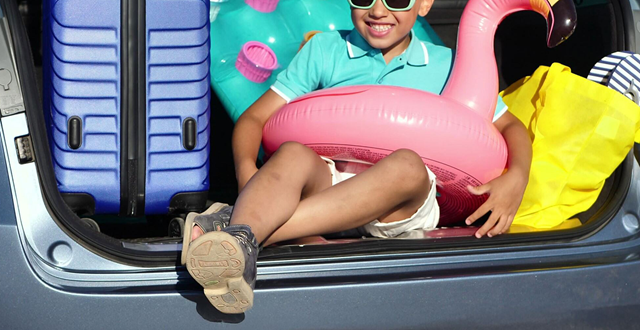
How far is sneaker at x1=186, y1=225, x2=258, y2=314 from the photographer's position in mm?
1445

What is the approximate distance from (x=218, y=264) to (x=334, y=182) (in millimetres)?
609

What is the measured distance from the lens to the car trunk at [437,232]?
5.25 ft

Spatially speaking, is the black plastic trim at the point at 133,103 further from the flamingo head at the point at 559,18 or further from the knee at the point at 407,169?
the flamingo head at the point at 559,18

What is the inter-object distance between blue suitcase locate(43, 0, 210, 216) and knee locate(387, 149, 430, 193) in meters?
0.55

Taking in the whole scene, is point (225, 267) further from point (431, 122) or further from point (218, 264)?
point (431, 122)

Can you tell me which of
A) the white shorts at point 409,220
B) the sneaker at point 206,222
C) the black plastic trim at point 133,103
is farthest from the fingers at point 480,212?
the black plastic trim at point 133,103

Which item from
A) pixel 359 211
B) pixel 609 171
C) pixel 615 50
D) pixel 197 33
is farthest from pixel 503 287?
pixel 197 33

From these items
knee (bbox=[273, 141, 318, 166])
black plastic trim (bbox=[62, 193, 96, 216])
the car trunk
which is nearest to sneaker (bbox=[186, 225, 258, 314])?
the car trunk

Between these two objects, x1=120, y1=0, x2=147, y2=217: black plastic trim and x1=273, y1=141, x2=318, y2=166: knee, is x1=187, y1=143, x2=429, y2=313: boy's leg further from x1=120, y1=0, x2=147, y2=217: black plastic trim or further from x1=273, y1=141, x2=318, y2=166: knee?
x1=120, y1=0, x2=147, y2=217: black plastic trim

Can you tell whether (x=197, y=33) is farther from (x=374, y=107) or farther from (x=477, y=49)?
(x=477, y=49)

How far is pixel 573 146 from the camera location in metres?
2.06

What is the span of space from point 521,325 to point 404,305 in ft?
1.08

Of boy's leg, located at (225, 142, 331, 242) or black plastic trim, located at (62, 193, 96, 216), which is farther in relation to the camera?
black plastic trim, located at (62, 193, 96, 216)

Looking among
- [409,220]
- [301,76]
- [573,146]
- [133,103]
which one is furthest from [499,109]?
[133,103]
